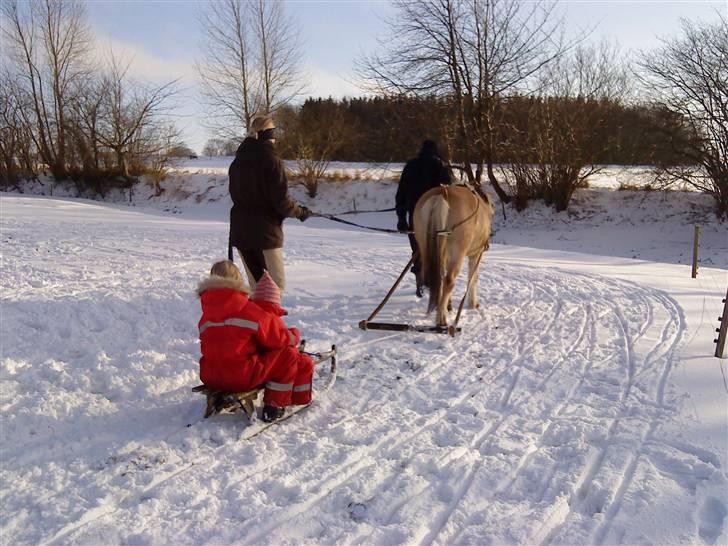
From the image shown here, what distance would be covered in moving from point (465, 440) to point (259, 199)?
2765 mm

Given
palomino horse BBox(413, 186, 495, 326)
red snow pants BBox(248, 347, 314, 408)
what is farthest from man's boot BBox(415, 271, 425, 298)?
red snow pants BBox(248, 347, 314, 408)

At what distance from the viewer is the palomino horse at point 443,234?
5.91 meters

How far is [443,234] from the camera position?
588cm

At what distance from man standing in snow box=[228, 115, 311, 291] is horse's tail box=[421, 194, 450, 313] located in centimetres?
152

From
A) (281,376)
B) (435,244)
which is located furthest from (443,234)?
(281,376)

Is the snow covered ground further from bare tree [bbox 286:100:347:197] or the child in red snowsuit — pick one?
bare tree [bbox 286:100:347:197]

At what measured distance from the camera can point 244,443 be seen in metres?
3.53

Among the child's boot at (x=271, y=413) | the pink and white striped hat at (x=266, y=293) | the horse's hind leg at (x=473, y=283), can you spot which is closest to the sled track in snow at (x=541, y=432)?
the child's boot at (x=271, y=413)

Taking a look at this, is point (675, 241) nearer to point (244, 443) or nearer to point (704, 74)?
point (704, 74)

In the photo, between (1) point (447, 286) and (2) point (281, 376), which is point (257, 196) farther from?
(1) point (447, 286)

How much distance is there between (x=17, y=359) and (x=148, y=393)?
126 cm

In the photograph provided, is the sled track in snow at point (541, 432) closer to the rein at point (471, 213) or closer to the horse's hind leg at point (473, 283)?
the horse's hind leg at point (473, 283)

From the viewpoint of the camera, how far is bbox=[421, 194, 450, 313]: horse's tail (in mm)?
5883

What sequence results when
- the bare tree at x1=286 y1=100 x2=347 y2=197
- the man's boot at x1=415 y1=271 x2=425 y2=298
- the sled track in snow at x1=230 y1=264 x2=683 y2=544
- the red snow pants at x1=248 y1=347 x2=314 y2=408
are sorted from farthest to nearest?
the bare tree at x1=286 y1=100 x2=347 y2=197, the man's boot at x1=415 y1=271 x2=425 y2=298, the red snow pants at x1=248 y1=347 x2=314 y2=408, the sled track in snow at x1=230 y1=264 x2=683 y2=544
